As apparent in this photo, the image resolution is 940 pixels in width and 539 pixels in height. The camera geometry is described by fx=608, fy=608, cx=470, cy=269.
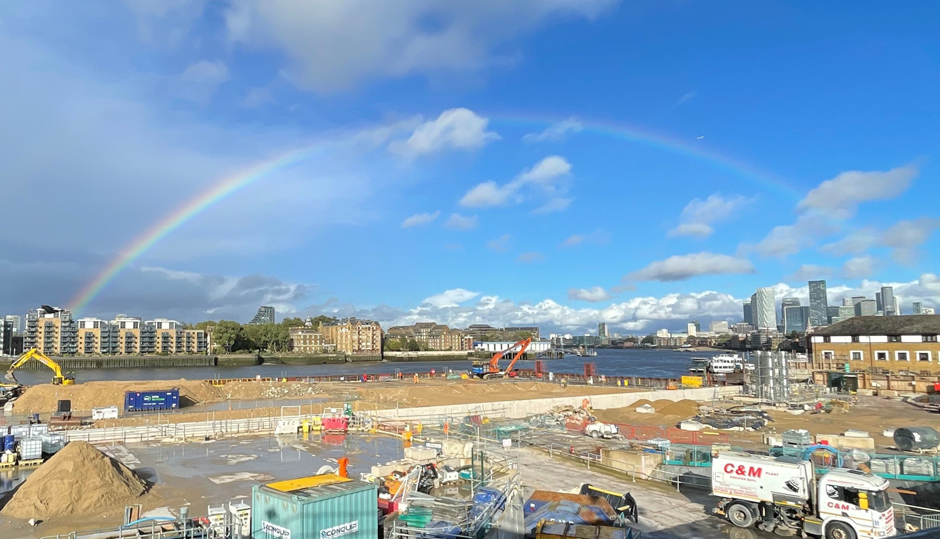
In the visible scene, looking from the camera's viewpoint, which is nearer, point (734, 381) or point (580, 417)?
point (580, 417)

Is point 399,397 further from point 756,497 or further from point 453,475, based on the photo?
point 756,497

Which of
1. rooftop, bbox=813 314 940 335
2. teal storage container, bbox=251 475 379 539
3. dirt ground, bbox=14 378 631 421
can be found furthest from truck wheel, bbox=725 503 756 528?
rooftop, bbox=813 314 940 335

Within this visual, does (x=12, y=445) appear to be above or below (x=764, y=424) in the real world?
above

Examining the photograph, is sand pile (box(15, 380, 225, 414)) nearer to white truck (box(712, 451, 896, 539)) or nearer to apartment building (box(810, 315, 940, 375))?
white truck (box(712, 451, 896, 539))

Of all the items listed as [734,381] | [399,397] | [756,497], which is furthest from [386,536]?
[734,381]

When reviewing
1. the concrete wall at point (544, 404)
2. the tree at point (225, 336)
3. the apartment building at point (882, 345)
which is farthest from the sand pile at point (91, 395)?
the tree at point (225, 336)

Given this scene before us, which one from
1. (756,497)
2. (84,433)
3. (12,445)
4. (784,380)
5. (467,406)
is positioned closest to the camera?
(756,497)

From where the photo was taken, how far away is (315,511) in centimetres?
1208

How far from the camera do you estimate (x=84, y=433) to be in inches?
1256

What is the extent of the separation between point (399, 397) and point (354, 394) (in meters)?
6.50

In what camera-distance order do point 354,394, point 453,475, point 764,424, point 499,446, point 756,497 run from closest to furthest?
point 756,497 < point 453,475 < point 499,446 < point 764,424 < point 354,394

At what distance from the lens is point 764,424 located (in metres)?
40.8

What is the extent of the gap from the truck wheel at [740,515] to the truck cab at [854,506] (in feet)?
5.81

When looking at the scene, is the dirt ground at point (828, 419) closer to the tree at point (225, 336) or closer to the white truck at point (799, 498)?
the white truck at point (799, 498)
